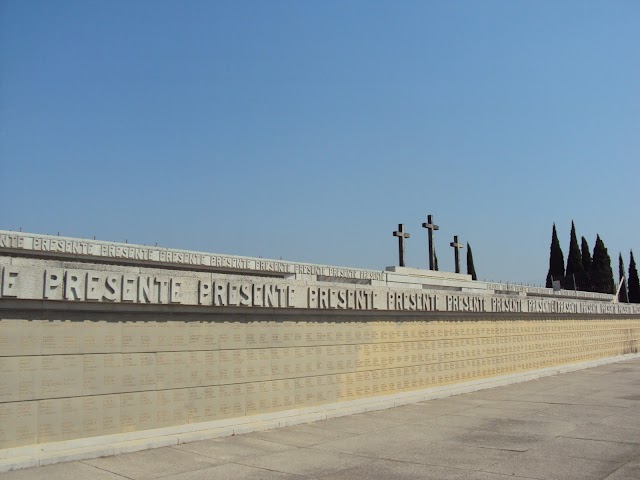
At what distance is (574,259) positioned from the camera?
62.5 meters

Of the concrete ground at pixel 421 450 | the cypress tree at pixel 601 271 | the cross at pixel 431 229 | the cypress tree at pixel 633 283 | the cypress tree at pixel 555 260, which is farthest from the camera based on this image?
the cypress tree at pixel 555 260

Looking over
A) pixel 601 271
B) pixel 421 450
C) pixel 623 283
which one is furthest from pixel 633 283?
pixel 421 450

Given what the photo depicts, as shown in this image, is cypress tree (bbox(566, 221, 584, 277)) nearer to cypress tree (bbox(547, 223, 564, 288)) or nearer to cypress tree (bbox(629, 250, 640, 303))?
cypress tree (bbox(547, 223, 564, 288))

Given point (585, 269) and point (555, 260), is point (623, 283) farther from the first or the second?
point (555, 260)

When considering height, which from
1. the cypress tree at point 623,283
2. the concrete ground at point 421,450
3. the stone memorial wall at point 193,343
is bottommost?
the concrete ground at point 421,450

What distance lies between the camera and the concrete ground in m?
6.70

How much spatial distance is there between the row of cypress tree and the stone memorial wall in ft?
166

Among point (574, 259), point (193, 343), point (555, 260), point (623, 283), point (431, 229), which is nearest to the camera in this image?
point (193, 343)

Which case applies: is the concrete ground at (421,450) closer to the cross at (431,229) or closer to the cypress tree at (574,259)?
the cross at (431,229)

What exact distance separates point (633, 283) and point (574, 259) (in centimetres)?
679

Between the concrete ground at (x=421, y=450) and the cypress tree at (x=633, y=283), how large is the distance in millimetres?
55915

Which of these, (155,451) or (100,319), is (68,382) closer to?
(100,319)

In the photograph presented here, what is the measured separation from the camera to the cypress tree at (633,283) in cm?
6150

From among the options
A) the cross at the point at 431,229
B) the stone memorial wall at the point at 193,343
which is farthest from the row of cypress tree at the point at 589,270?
the stone memorial wall at the point at 193,343
